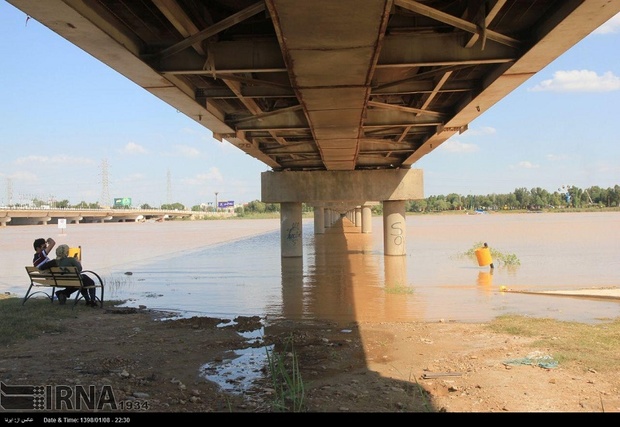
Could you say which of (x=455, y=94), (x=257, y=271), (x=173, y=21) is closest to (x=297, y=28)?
(x=173, y=21)

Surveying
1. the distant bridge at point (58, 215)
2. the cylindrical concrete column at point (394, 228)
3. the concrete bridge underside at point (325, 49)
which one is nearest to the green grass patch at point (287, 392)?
the concrete bridge underside at point (325, 49)

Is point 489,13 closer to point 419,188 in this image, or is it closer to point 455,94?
point 455,94

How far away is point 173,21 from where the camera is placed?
8.17 metres

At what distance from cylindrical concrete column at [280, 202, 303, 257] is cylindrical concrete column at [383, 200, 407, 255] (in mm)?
4179

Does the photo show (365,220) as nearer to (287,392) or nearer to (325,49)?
(325,49)

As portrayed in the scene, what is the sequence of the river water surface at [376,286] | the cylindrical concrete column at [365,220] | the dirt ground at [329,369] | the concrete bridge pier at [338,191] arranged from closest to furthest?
the dirt ground at [329,369], the river water surface at [376,286], the concrete bridge pier at [338,191], the cylindrical concrete column at [365,220]

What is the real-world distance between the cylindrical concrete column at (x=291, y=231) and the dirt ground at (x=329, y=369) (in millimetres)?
16920

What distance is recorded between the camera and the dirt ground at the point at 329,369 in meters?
5.55

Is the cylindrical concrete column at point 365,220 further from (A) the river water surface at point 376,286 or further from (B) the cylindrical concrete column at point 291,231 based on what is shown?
(B) the cylindrical concrete column at point 291,231

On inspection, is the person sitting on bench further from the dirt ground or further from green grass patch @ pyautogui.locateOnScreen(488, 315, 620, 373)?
green grass patch @ pyautogui.locateOnScreen(488, 315, 620, 373)

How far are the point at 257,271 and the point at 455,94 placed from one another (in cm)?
1078

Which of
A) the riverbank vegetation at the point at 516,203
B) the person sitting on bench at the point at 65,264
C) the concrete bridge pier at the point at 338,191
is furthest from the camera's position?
the riverbank vegetation at the point at 516,203

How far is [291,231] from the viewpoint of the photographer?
27.3m
